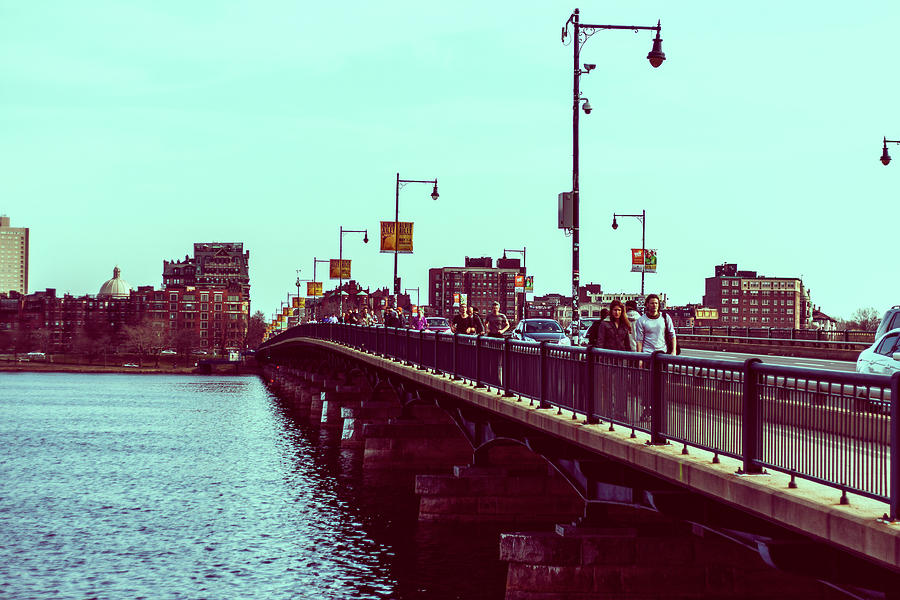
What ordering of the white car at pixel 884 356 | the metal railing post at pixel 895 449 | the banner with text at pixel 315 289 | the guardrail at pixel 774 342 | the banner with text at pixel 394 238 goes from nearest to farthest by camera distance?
1. the metal railing post at pixel 895 449
2. the white car at pixel 884 356
3. the guardrail at pixel 774 342
4. the banner with text at pixel 394 238
5. the banner with text at pixel 315 289

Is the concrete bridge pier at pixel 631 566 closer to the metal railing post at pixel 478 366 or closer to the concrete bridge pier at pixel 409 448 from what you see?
the metal railing post at pixel 478 366

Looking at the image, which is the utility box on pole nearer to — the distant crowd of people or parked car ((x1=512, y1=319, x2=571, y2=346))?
the distant crowd of people

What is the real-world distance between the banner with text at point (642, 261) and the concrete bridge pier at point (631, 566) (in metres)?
41.7

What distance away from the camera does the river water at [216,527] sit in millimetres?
22312

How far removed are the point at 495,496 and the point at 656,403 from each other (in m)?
14.1

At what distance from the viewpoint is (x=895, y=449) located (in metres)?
7.93

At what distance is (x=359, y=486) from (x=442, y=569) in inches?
557

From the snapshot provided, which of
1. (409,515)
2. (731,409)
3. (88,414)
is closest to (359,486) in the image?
(409,515)

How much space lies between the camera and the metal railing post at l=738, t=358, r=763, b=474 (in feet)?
33.9

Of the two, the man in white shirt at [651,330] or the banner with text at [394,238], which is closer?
the man in white shirt at [651,330]

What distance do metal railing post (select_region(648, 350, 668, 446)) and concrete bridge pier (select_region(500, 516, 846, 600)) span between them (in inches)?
138

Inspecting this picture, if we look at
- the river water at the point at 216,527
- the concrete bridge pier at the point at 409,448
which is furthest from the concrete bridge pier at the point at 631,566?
the concrete bridge pier at the point at 409,448

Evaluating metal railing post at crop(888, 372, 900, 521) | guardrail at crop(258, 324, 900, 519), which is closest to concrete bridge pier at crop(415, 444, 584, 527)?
guardrail at crop(258, 324, 900, 519)

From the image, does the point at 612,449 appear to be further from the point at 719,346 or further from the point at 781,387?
Result: the point at 719,346
